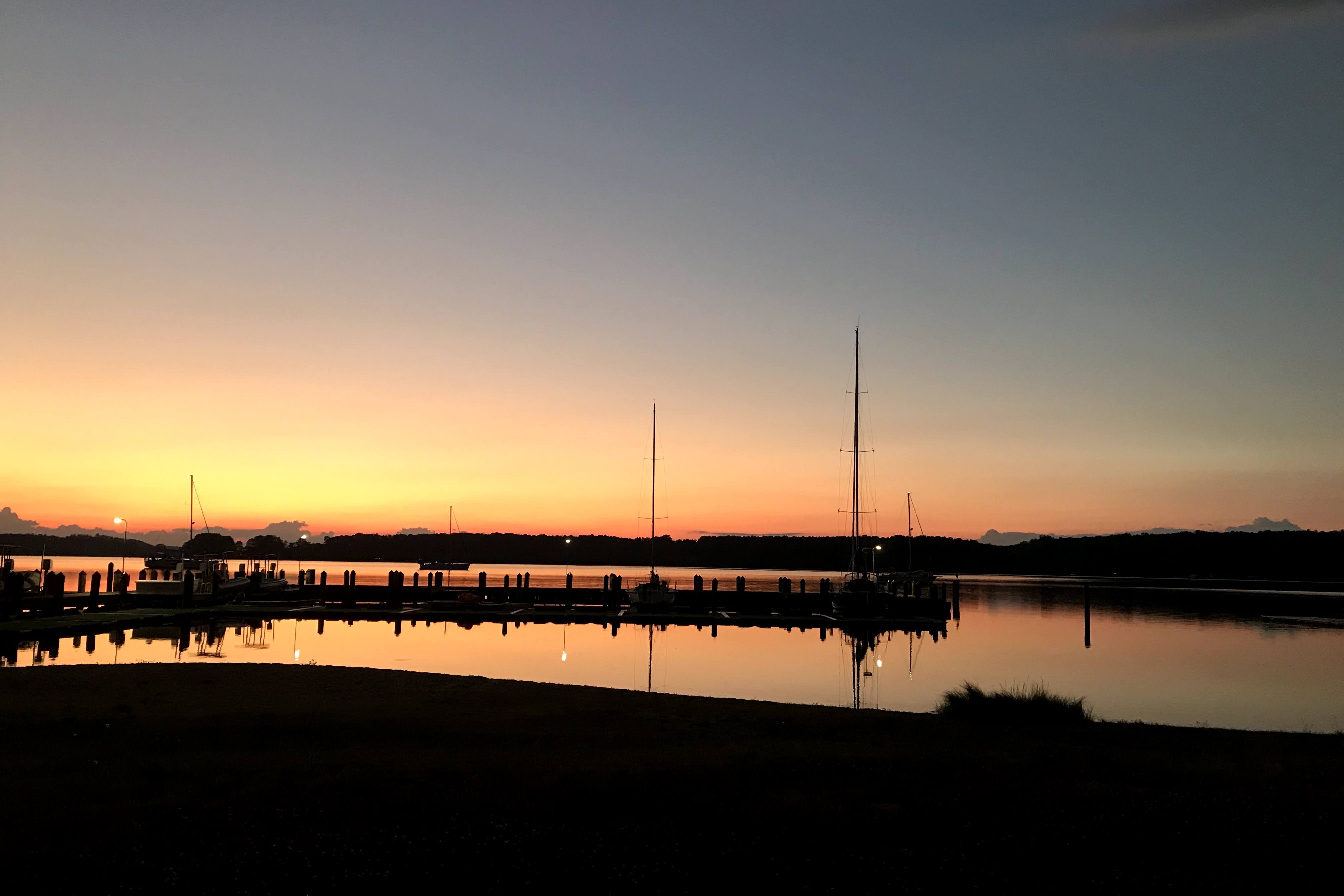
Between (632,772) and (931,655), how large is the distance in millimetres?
34336

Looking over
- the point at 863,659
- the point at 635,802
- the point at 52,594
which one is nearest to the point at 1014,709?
the point at 635,802

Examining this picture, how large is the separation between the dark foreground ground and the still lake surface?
12.2 metres

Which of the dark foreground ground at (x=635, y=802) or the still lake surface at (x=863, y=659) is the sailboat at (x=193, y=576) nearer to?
the still lake surface at (x=863, y=659)

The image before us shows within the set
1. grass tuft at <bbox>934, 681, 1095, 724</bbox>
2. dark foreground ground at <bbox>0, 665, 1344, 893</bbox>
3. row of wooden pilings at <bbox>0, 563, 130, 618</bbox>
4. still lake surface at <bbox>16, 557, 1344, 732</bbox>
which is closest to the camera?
dark foreground ground at <bbox>0, 665, 1344, 893</bbox>

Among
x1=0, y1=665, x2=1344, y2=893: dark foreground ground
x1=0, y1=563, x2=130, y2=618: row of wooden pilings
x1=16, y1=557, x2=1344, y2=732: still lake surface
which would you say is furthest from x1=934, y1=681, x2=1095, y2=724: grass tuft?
x1=0, y1=563, x2=130, y2=618: row of wooden pilings

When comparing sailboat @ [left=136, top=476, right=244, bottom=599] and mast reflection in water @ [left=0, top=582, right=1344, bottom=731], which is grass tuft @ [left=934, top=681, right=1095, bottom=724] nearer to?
mast reflection in water @ [left=0, top=582, right=1344, bottom=731]

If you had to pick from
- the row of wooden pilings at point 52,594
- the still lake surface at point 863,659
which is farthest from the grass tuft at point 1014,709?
the row of wooden pilings at point 52,594

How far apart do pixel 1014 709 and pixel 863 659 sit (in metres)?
23.7

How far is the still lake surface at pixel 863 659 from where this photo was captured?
30.5m

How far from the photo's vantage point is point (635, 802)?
10.7m

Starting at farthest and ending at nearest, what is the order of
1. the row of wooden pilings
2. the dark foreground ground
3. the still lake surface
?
the row of wooden pilings < the still lake surface < the dark foreground ground

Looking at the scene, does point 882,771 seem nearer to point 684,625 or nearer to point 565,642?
point 565,642

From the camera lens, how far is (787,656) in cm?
4147

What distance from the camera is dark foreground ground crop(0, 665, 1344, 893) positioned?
8.56 metres
